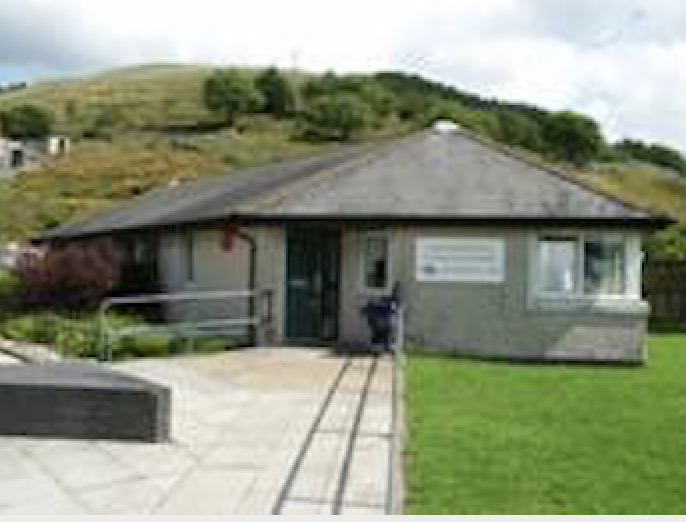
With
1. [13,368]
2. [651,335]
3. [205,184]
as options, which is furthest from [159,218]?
[13,368]

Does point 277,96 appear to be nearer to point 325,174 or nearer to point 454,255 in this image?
point 325,174

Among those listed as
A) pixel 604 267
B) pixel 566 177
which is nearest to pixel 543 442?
pixel 604 267

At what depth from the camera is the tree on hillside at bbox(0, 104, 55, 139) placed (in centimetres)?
10806

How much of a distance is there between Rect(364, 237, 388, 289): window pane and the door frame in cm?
59

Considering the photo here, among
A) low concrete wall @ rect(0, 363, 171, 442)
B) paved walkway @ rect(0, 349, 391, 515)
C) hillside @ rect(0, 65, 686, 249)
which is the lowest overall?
paved walkway @ rect(0, 349, 391, 515)

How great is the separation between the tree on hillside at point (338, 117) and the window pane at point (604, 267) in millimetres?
57630

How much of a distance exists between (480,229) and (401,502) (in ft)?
42.3

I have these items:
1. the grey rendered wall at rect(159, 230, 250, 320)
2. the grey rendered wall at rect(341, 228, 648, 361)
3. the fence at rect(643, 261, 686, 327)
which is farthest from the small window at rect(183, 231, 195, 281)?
the fence at rect(643, 261, 686, 327)

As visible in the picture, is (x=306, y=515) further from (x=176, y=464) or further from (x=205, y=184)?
(x=205, y=184)

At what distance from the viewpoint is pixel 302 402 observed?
13.7m

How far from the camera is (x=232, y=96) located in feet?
338

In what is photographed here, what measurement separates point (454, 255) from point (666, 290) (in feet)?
45.2

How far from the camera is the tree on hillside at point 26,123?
108062mm

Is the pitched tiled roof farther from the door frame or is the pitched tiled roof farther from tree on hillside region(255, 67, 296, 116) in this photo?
tree on hillside region(255, 67, 296, 116)
